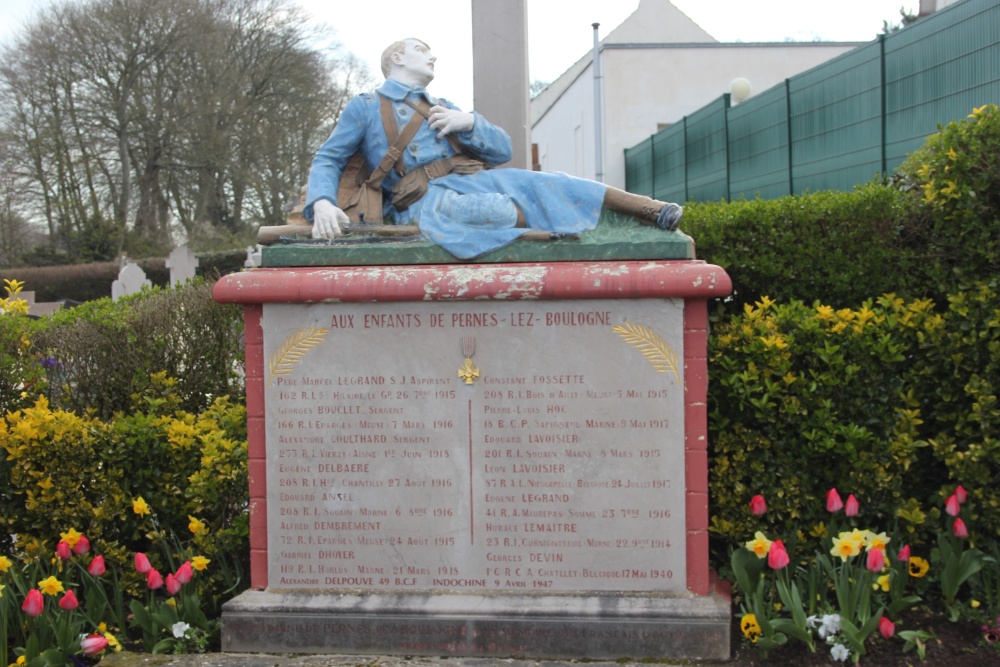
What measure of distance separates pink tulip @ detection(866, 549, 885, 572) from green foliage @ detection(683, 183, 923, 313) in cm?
196

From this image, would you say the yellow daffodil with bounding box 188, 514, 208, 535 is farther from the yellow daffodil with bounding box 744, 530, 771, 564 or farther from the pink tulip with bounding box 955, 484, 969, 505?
the pink tulip with bounding box 955, 484, 969, 505

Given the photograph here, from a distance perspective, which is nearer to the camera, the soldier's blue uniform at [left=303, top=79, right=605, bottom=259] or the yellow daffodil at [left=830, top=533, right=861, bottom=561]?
the yellow daffodil at [left=830, top=533, right=861, bottom=561]

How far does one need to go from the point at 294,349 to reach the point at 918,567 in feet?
8.95

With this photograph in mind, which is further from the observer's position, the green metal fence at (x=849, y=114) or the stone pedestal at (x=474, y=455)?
the green metal fence at (x=849, y=114)

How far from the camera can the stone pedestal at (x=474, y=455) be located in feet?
12.6

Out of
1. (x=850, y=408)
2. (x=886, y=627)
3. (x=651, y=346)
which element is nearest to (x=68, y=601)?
(x=651, y=346)

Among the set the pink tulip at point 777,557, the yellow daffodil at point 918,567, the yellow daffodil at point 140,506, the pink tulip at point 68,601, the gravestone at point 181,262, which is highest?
the gravestone at point 181,262

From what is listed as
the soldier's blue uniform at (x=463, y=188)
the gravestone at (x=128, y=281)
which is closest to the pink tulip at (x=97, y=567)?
the soldier's blue uniform at (x=463, y=188)

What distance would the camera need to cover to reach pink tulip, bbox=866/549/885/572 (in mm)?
3627

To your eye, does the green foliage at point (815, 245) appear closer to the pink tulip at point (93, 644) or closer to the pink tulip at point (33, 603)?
the pink tulip at point (93, 644)

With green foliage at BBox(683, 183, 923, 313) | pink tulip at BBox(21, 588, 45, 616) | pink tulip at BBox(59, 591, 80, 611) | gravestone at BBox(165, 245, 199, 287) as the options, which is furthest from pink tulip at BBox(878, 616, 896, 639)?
gravestone at BBox(165, 245, 199, 287)

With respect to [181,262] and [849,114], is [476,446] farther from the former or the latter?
[181,262]

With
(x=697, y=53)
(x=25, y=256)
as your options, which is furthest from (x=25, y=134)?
(x=697, y=53)

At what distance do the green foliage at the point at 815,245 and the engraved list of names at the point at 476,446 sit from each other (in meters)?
1.77
